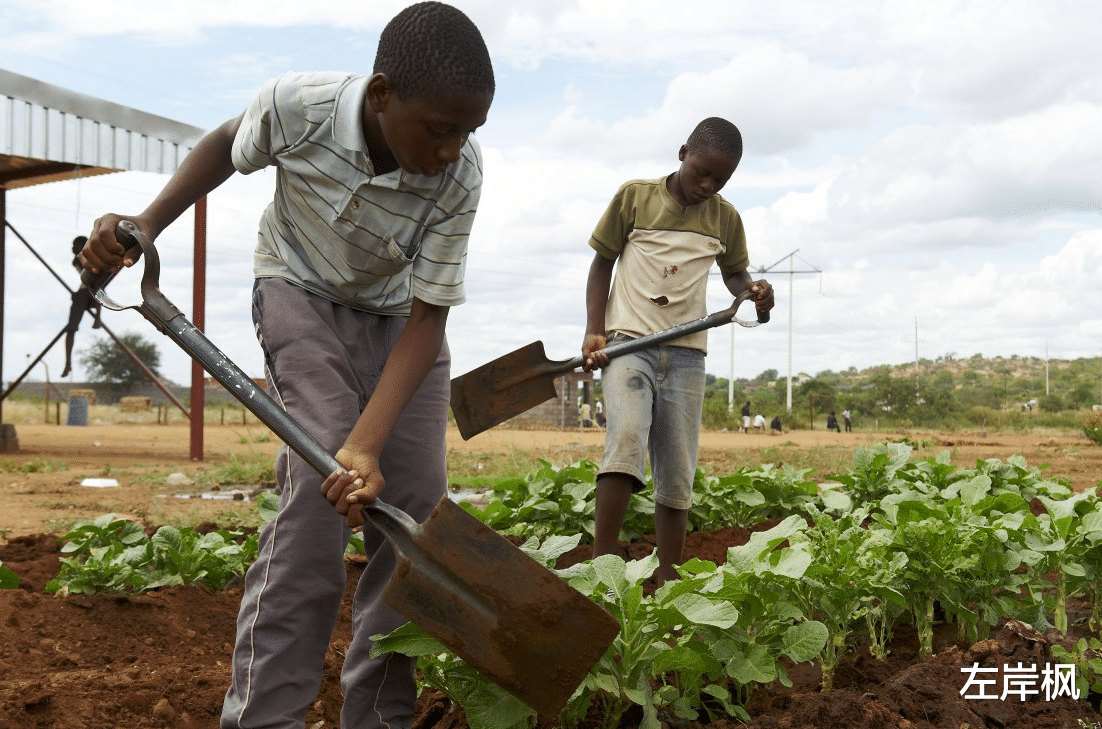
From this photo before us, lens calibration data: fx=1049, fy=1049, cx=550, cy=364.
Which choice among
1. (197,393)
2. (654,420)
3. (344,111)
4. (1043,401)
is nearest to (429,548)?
(344,111)

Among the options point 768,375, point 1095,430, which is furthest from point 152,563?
point 768,375

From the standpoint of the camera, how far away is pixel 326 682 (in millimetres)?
2834

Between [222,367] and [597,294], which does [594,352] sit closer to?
[597,294]

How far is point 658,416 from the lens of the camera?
3.66 m

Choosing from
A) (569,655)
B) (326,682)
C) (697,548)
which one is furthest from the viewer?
(697,548)

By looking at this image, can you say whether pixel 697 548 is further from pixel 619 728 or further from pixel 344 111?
pixel 344 111

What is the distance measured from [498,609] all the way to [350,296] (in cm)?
80

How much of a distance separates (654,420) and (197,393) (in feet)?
31.6

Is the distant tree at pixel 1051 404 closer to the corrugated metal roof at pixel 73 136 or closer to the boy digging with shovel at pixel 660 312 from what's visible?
the corrugated metal roof at pixel 73 136

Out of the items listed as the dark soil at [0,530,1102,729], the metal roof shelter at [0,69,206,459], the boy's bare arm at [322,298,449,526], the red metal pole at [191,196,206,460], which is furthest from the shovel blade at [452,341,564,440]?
the red metal pole at [191,196,206,460]

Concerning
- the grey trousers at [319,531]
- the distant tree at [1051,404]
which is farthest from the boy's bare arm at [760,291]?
the distant tree at [1051,404]

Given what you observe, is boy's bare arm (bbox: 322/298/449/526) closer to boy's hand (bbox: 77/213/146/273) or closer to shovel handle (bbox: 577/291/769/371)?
boy's hand (bbox: 77/213/146/273)

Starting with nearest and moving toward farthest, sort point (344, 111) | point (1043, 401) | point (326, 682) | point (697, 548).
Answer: point (344, 111), point (326, 682), point (697, 548), point (1043, 401)

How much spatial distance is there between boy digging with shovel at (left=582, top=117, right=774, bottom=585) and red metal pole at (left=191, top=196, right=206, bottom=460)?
888 cm
